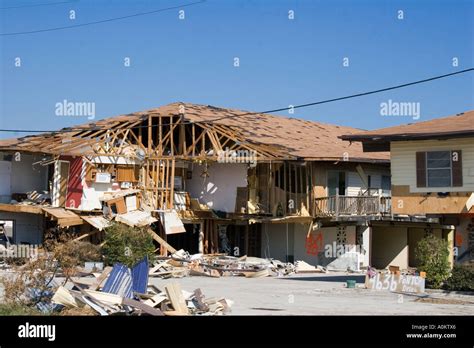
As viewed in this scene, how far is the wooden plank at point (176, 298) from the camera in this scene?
18217mm

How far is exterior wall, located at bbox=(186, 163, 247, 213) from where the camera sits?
150 feet

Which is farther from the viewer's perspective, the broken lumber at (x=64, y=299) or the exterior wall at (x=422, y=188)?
the exterior wall at (x=422, y=188)

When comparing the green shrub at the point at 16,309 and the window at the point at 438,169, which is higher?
the window at the point at 438,169

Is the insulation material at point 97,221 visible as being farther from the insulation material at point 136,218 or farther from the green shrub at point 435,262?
the green shrub at point 435,262

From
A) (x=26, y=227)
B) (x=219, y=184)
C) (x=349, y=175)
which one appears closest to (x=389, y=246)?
(x=349, y=175)

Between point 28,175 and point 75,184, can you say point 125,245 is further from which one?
point 28,175

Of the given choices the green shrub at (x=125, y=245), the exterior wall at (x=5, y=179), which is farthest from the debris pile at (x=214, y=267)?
the exterior wall at (x=5, y=179)

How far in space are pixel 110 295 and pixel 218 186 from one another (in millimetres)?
28326

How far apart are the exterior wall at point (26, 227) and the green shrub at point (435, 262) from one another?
2445 centimetres

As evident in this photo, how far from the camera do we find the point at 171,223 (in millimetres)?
43844

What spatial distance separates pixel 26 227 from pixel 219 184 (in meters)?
11.3

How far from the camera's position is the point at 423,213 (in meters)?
30.3
